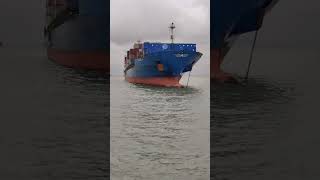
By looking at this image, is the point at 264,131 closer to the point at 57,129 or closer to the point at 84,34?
the point at 57,129

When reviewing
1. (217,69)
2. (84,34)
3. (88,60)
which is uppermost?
(84,34)

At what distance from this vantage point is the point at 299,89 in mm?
27297

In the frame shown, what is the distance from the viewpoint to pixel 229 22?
21.9m

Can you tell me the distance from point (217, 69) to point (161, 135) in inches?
305

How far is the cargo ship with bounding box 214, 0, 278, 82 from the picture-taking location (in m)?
21.8

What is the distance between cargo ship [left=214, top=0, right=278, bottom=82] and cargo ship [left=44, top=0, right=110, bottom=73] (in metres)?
5.73

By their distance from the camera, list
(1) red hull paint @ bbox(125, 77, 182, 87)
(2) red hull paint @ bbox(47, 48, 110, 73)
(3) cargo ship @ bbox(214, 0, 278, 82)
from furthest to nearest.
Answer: (1) red hull paint @ bbox(125, 77, 182, 87) → (3) cargo ship @ bbox(214, 0, 278, 82) → (2) red hull paint @ bbox(47, 48, 110, 73)

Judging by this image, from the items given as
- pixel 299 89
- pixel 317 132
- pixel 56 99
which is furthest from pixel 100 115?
pixel 299 89

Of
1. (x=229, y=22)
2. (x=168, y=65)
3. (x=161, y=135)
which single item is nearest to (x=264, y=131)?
(x=161, y=135)

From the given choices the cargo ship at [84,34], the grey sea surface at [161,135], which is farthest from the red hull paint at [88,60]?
the grey sea surface at [161,135]

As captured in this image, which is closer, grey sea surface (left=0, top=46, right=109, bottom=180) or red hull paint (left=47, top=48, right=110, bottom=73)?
grey sea surface (left=0, top=46, right=109, bottom=180)

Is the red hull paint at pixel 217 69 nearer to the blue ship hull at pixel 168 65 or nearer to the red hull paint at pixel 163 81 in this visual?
the red hull paint at pixel 163 81

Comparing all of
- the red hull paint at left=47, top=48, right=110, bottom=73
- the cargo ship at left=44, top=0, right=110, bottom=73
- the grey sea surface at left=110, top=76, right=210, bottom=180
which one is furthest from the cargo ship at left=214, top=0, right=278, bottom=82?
the cargo ship at left=44, top=0, right=110, bottom=73

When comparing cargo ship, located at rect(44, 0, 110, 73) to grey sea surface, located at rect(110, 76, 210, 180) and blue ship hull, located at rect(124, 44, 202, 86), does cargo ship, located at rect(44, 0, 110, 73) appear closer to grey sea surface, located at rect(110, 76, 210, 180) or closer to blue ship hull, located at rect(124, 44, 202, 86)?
grey sea surface, located at rect(110, 76, 210, 180)
